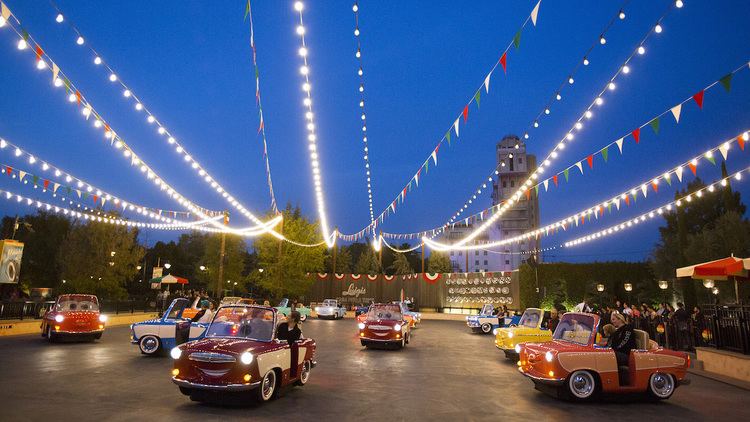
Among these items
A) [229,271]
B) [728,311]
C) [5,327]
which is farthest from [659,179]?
[229,271]

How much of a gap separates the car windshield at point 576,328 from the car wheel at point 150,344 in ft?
34.2

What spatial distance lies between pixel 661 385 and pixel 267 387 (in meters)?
7.00

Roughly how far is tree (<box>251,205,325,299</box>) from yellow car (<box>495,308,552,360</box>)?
106 feet

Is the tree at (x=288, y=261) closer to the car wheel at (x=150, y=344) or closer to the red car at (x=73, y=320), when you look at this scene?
the red car at (x=73, y=320)

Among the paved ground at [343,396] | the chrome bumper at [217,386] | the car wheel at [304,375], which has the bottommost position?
the paved ground at [343,396]

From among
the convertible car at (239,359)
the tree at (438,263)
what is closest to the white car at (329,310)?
the convertible car at (239,359)

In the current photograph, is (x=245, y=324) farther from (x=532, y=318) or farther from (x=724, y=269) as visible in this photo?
(x=724, y=269)

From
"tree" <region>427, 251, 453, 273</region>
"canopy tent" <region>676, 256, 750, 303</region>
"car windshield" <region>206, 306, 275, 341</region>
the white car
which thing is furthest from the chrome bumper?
"tree" <region>427, 251, 453, 273</region>

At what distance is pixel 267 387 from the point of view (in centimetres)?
795

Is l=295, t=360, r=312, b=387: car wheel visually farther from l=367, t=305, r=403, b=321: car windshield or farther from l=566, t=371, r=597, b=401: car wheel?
l=367, t=305, r=403, b=321: car windshield

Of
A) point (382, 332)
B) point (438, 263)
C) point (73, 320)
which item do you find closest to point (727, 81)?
point (382, 332)

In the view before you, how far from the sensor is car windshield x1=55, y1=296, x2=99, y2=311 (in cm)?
1633

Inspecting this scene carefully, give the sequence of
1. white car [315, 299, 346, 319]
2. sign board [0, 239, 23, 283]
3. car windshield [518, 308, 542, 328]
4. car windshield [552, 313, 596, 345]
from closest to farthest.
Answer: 1. car windshield [552, 313, 596, 345]
2. car windshield [518, 308, 542, 328]
3. sign board [0, 239, 23, 283]
4. white car [315, 299, 346, 319]

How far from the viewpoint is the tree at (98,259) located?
37.9 metres
